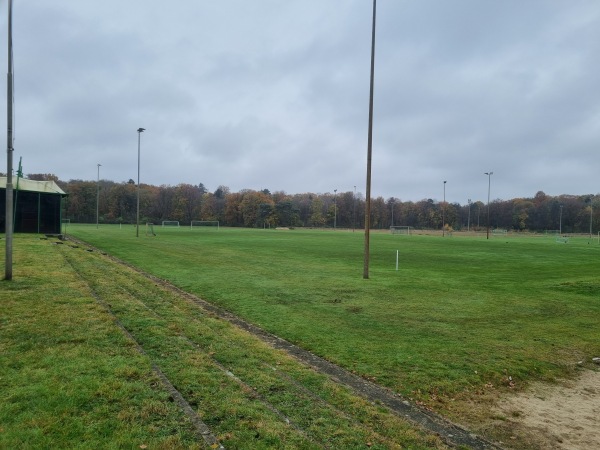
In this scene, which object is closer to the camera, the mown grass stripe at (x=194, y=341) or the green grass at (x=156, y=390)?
the green grass at (x=156, y=390)

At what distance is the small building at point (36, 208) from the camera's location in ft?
98.0

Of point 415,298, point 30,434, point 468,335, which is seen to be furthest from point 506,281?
point 30,434

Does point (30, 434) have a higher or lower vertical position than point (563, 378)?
higher

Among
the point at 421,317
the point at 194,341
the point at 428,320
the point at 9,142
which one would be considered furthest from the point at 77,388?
the point at 9,142

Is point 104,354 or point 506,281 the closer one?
point 104,354

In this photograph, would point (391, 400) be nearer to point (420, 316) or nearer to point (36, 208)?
point (420, 316)

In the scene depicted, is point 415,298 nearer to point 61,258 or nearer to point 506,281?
point 506,281

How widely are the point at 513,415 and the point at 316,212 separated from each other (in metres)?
133

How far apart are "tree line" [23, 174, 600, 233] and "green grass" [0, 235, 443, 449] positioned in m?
108

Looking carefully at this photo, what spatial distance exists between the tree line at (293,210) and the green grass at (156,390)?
355ft

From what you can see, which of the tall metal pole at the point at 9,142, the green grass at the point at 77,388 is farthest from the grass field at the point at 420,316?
the tall metal pole at the point at 9,142

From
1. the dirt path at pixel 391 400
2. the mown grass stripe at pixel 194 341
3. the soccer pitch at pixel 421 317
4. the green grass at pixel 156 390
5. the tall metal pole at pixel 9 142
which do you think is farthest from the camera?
the tall metal pole at pixel 9 142

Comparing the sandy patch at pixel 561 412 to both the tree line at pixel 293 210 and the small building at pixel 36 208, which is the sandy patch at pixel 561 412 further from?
the tree line at pixel 293 210

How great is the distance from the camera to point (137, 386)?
16.1 ft
